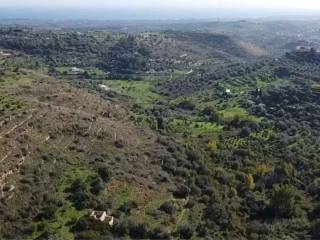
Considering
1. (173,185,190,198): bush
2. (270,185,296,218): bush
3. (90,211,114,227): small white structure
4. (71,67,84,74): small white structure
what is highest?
(90,211,114,227): small white structure

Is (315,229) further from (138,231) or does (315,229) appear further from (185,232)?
(138,231)

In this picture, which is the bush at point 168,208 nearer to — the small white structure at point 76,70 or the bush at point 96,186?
the bush at point 96,186

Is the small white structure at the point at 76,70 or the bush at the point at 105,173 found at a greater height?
the bush at the point at 105,173

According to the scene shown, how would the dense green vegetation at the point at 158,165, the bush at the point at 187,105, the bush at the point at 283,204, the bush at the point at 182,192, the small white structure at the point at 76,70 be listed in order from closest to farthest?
the dense green vegetation at the point at 158,165 < the bush at the point at 283,204 < the bush at the point at 182,192 < the bush at the point at 187,105 < the small white structure at the point at 76,70

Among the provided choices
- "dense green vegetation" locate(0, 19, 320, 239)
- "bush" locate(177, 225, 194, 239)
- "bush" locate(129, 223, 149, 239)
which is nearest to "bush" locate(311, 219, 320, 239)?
"dense green vegetation" locate(0, 19, 320, 239)

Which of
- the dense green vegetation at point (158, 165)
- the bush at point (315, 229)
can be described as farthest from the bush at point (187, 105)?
the bush at point (315, 229)

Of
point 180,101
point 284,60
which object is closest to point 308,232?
point 180,101

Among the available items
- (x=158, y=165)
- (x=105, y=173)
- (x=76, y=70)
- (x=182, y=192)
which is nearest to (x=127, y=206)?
(x=105, y=173)

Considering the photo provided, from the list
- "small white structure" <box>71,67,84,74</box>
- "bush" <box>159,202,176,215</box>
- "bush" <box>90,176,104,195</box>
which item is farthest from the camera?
"small white structure" <box>71,67,84,74</box>

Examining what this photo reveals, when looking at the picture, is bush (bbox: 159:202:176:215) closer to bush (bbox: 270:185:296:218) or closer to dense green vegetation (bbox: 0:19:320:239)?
dense green vegetation (bbox: 0:19:320:239)
